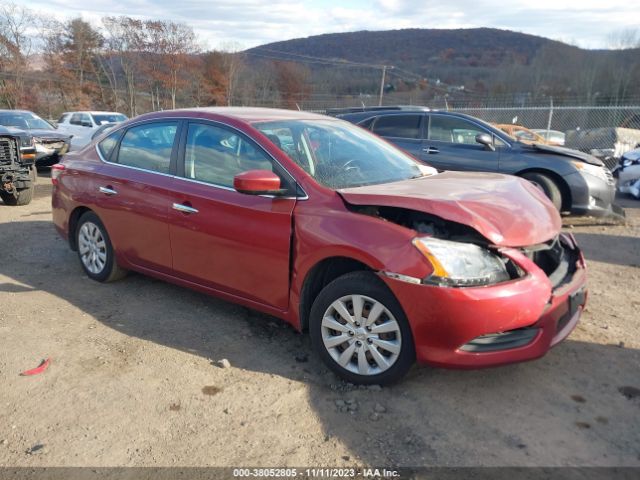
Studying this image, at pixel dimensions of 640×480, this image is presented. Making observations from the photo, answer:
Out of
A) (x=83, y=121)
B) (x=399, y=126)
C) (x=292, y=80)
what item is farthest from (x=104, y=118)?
(x=292, y=80)

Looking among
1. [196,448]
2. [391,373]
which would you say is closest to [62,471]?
[196,448]

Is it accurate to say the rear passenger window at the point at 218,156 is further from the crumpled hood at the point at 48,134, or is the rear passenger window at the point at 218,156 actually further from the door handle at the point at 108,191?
the crumpled hood at the point at 48,134

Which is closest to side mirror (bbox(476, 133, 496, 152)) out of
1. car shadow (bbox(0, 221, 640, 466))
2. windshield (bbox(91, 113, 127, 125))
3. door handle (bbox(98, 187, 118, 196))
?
car shadow (bbox(0, 221, 640, 466))

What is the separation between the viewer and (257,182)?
3.31 meters

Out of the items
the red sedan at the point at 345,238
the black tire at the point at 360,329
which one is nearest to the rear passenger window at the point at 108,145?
the red sedan at the point at 345,238

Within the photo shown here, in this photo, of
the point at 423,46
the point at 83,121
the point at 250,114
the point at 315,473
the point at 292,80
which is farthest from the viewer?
the point at 423,46

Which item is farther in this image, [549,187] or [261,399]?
[549,187]

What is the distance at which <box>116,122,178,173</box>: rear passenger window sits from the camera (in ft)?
14.0

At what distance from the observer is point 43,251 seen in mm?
6133

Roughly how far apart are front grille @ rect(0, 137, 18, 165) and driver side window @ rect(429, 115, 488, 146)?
6.90 meters

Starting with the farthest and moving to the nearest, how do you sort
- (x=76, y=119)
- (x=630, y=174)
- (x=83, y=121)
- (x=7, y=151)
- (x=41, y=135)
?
(x=76, y=119) → (x=83, y=121) → (x=41, y=135) → (x=630, y=174) → (x=7, y=151)

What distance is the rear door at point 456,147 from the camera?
8.09 meters

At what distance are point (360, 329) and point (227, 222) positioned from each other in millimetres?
1249

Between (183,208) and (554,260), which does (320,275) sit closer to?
(183,208)
